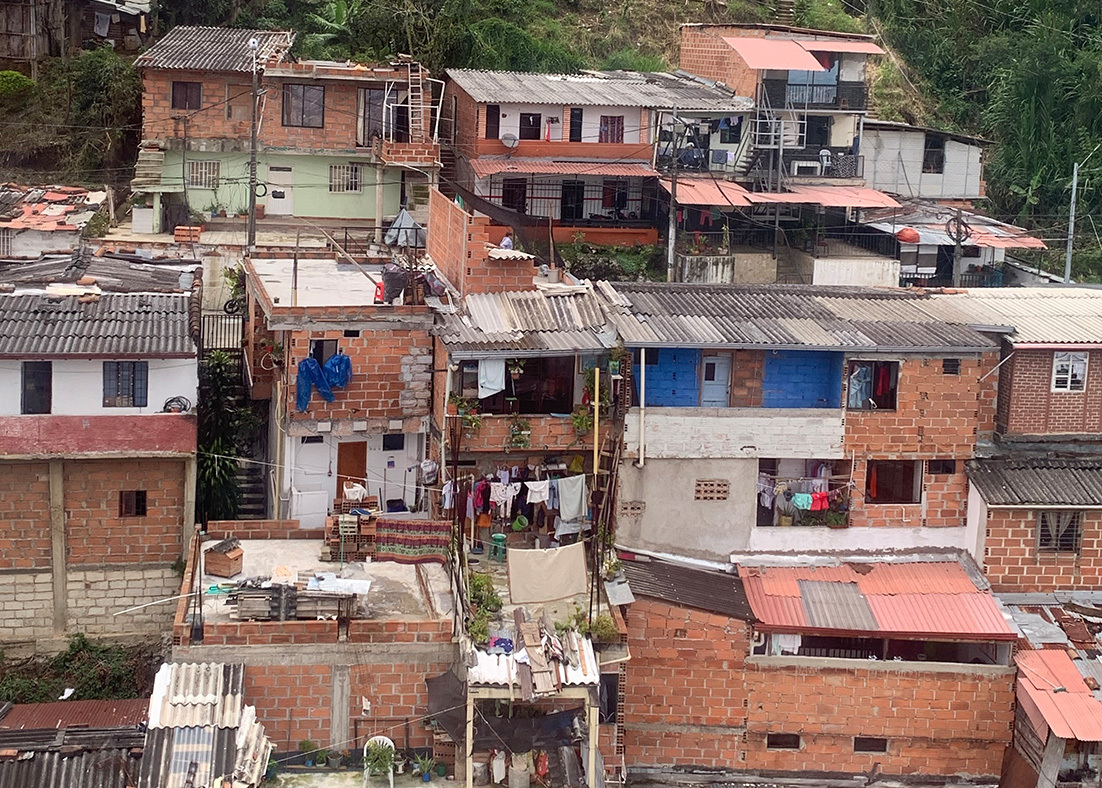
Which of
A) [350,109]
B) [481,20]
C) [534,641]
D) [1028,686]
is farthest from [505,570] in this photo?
[481,20]

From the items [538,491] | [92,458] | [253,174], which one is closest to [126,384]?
[92,458]

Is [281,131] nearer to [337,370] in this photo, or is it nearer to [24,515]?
[337,370]

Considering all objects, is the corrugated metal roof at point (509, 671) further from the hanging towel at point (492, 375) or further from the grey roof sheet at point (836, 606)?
the hanging towel at point (492, 375)

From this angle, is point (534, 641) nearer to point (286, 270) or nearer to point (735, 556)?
point (735, 556)

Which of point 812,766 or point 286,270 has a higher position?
point 286,270

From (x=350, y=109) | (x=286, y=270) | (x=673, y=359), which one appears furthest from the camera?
(x=350, y=109)

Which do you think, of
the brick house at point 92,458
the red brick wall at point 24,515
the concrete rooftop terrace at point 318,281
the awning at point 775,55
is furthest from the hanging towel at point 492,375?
the awning at point 775,55
